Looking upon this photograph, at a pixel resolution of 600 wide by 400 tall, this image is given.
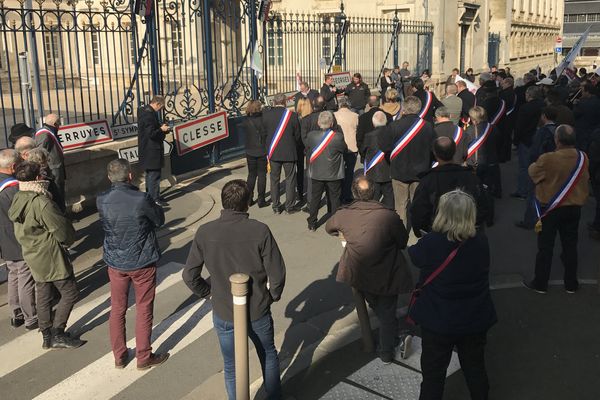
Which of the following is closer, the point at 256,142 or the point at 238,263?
the point at 238,263

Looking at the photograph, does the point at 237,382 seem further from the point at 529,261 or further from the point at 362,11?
the point at 362,11

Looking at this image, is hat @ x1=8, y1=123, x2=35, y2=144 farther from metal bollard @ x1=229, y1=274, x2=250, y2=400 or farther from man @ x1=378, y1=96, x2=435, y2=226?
metal bollard @ x1=229, y1=274, x2=250, y2=400

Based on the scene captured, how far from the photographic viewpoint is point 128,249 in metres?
4.43

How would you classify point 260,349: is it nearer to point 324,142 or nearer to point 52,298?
point 52,298

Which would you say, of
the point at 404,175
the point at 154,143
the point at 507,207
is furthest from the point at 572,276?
the point at 154,143

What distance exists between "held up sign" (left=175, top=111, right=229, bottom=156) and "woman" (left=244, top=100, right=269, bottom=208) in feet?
6.35

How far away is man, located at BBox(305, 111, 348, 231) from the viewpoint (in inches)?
303

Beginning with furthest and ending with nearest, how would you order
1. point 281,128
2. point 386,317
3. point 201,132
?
point 201,132 < point 281,128 < point 386,317

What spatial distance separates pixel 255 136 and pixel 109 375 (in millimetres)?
4820

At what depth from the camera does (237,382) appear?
3.68 metres

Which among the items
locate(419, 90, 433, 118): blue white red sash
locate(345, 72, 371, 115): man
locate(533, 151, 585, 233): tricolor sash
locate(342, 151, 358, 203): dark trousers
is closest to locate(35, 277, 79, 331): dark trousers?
locate(533, 151, 585, 233): tricolor sash

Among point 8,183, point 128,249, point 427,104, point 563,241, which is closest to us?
point 128,249

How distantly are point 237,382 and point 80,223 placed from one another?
218 inches

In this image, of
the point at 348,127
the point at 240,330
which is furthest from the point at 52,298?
the point at 348,127
